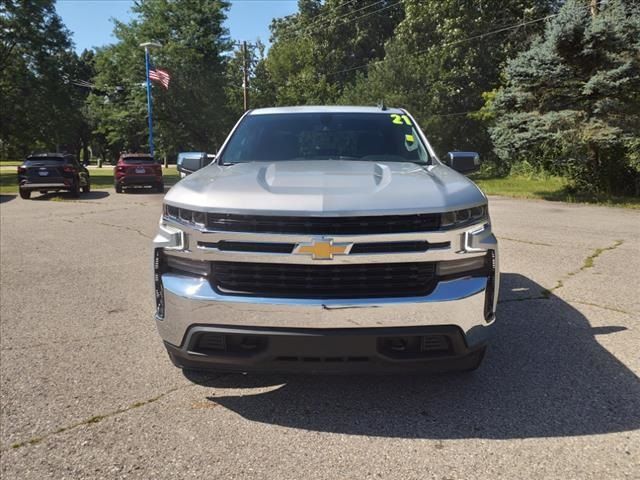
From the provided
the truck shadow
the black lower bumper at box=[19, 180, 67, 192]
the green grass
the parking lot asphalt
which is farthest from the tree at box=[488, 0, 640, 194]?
the black lower bumper at box=[19, 180, 67, 192]

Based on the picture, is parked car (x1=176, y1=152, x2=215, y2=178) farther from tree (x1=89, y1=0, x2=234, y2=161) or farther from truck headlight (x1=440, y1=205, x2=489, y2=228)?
tree (x1=89, y1=0, x2=234, y2=161)

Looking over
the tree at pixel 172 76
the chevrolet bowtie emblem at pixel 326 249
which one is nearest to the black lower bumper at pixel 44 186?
the chevrolet bowtie emblem at pixel 326 249

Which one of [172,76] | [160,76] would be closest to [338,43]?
[172,76]

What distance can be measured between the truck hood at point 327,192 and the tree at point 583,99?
13.4 m

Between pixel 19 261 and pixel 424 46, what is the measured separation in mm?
32120

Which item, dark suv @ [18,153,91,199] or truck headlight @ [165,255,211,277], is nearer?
truck headlight @ [165,255,211,277]

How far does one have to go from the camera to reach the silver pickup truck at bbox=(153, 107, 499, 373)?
2555mm

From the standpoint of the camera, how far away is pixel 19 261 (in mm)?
7223

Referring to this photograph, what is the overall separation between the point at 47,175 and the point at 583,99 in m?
17.4

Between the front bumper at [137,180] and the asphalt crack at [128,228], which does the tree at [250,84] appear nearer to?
the front bumper at [137,180]

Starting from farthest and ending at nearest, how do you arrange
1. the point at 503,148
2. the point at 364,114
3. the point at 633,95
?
1. the point at 503,148
2. the point at 633,95
3. the point at 364,114

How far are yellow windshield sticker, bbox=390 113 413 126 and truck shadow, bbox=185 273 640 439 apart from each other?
200 cm

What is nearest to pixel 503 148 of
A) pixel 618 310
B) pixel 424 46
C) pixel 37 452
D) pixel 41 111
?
pixel 618 310

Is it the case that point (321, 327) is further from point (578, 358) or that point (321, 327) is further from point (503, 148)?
point (503, 148)
